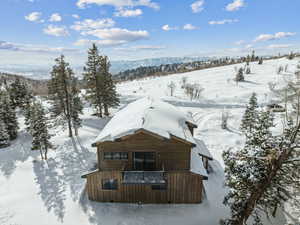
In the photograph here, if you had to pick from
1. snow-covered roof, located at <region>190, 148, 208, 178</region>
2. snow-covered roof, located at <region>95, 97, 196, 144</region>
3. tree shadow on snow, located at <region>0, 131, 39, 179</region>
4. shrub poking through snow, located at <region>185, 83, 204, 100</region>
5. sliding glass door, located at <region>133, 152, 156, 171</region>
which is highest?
snow-covered roof, located at <region>95, 97, 196, 144</region>

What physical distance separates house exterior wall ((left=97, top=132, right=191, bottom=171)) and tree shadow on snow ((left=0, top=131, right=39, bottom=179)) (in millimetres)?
11600

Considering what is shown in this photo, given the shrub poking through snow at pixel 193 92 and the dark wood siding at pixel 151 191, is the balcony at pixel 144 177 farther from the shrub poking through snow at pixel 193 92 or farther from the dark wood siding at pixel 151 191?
the shrub poking through snow at pixel 193 92

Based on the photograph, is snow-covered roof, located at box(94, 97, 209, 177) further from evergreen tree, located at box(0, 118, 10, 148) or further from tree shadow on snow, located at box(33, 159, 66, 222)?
evergreen tree, located at box(0, 118, 10, 148)

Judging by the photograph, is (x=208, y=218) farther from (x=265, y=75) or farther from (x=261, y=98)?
(x=265, y=75)

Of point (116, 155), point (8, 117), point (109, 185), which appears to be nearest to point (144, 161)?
point (116, 155)

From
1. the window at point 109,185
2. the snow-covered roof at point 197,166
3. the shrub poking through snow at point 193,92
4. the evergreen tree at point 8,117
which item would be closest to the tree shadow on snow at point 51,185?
the window at point 109,185

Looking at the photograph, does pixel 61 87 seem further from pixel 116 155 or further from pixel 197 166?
pixel 197 166

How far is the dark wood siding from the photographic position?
12.3 meters

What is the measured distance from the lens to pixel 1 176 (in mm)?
16547

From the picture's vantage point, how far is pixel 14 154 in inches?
813

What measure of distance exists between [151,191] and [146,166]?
1.86 m

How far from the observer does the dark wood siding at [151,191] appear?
1226 centimetres

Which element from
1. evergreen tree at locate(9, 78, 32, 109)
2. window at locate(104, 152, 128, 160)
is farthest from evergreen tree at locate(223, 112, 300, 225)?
evergreen tree at locate(9, 78, 32, 109)

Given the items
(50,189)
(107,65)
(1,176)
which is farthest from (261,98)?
(1,176)
